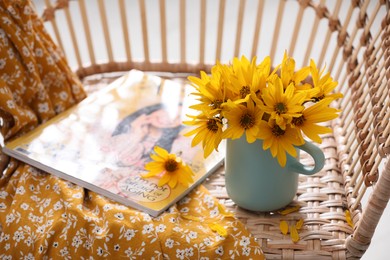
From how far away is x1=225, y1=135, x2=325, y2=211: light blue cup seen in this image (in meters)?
0.77

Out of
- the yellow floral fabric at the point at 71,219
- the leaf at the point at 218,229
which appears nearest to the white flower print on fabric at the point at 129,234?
the yellow floral fabric at the point at 71,219

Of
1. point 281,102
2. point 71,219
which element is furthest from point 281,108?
point 71,219

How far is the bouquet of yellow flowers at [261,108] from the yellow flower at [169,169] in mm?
149

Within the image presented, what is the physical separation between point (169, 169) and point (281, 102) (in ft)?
0.81

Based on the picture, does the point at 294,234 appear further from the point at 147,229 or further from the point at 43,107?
the point at 43,107

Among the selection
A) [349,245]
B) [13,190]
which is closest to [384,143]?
[349,245]

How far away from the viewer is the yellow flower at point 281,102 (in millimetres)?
688

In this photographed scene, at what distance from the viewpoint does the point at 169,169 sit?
34.4 inches

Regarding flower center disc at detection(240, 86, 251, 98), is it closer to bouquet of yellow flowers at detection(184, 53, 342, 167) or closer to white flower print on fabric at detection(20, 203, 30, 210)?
bouquet of yellow flowers at detection(184, 53, 342, 167)

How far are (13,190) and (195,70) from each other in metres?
0.46

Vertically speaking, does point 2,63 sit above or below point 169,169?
above

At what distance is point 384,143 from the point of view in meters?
0.73

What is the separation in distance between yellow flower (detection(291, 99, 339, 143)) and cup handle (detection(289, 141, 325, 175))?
1.5 inches

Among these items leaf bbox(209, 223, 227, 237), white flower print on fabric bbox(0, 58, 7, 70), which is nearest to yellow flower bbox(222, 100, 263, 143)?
leaf bbox(209, 223, 227, 237)
